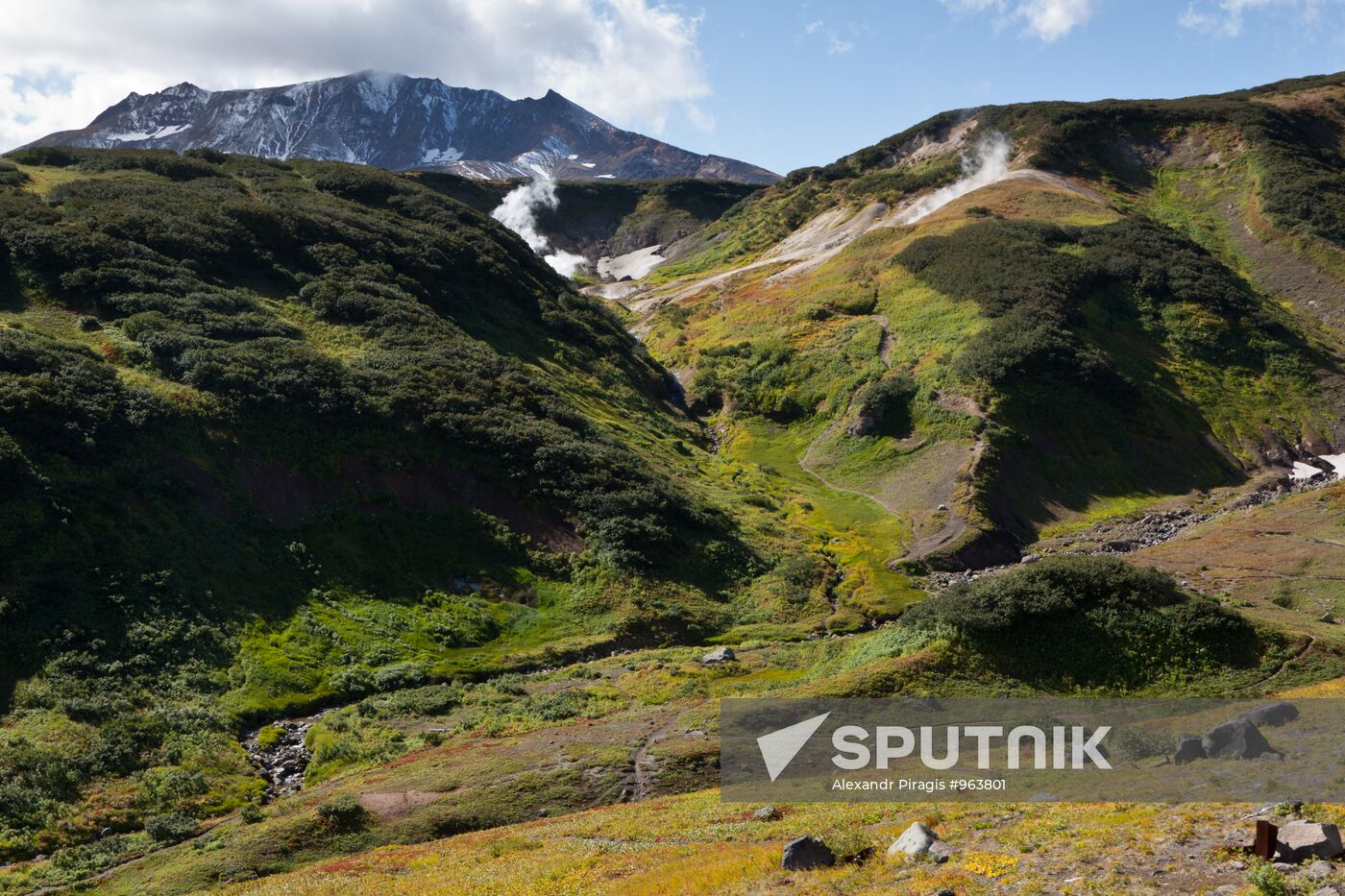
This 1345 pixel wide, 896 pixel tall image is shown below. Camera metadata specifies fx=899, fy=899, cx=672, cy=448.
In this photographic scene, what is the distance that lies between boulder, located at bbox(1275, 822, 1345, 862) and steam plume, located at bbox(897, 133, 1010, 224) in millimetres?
111808

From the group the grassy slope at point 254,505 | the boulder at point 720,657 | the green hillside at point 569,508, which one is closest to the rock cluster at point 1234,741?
the green hillside at point 569,508

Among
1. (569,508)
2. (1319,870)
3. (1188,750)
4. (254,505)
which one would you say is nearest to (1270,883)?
(1319,870)

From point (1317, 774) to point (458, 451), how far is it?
4597 cm

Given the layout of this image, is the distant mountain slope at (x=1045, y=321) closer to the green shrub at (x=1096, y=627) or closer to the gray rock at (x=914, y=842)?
the green shrub at (x=1096, y=627)

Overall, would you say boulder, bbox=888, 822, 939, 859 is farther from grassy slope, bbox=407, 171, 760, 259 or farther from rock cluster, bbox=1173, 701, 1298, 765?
grassy slope, bbox=407, 171, 760, 259

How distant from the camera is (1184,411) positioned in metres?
74.2

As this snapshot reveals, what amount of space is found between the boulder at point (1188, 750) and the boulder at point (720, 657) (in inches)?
823

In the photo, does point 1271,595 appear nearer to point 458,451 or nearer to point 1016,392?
point 1016,392

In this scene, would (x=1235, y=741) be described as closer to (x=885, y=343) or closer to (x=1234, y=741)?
(x=1234, y=741)

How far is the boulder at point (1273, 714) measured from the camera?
24.0 meters

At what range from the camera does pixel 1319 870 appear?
13.0 metres

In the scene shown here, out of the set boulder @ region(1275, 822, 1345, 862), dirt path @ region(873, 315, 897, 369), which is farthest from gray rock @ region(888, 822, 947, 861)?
dirt path @ region(873, 315, 897, 369)

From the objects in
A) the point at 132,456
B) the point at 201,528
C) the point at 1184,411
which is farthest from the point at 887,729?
the point at 1184,411

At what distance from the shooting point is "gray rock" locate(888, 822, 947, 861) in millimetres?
16797
